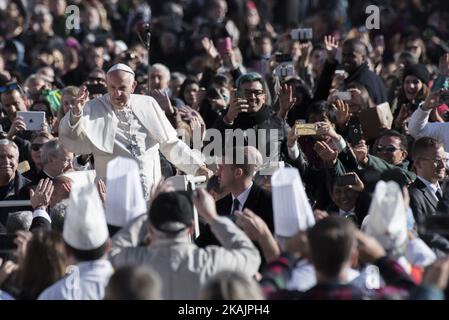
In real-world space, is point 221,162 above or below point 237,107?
below

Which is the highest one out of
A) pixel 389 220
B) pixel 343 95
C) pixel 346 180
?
pixel 389 220

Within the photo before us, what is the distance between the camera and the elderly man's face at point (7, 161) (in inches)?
435

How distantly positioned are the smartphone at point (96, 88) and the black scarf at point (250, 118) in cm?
204

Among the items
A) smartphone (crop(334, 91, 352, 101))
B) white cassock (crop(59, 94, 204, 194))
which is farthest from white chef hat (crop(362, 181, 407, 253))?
smartphone (crop(334, 91, 352, 101))

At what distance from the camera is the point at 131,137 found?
10461mm

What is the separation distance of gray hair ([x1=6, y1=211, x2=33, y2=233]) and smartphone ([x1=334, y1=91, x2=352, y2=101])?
3688 millimetres

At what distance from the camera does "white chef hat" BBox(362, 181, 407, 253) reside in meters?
7.01

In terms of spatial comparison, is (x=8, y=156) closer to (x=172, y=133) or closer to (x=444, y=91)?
(x=172, y=133)

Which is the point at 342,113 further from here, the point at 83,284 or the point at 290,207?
the point at 83,284

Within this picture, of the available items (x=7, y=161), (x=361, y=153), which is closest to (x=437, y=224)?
(x=361, y=153)

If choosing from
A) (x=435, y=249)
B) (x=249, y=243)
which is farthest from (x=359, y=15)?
(x=249, y=243)

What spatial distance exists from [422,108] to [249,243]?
485 cm

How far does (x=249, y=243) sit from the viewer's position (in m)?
7.18

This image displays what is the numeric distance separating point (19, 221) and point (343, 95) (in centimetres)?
388
